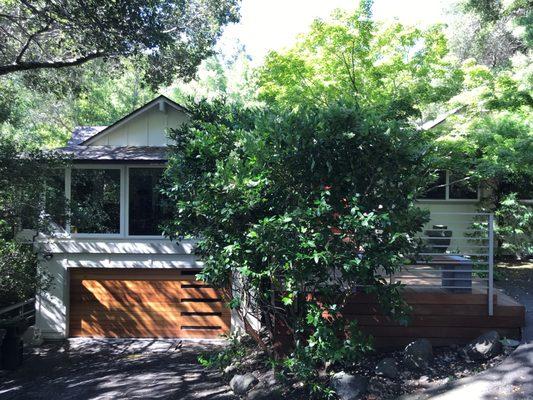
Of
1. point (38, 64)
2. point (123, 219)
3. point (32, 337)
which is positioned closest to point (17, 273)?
point (32, 337)

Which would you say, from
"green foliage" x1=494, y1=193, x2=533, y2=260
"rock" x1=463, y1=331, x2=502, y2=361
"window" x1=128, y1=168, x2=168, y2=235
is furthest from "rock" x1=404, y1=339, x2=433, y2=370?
"green foliage" x1=494, y1=193, x2=533, y2=260

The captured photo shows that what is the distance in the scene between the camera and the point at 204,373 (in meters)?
8.07

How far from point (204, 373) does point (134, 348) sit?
9.58 ft

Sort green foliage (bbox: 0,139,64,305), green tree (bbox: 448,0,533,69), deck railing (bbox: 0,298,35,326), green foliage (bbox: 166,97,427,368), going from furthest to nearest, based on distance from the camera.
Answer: green tree (bbox: 448,0,533,69) < deck railing (bbox: 0,298,35,326) < green foliage (bbox: 0,139,64,305) < green foliage (bbox: 166,97,427,368)

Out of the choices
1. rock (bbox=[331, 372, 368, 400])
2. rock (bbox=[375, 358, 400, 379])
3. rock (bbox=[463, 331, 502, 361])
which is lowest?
rock (bbox=[331, 372, 368, 400])

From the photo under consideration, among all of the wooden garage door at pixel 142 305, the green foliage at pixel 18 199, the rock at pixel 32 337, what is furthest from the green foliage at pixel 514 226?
the rock at pixel 32 337

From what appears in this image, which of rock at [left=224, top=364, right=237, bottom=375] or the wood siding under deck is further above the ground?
the wood siding under deck

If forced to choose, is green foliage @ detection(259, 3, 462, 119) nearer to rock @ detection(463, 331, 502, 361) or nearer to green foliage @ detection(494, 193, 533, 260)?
green foliage @ detection(494, 193, 533, 260)

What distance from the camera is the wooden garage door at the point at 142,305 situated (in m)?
11.1

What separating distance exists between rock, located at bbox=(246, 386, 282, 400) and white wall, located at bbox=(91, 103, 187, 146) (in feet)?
23.6

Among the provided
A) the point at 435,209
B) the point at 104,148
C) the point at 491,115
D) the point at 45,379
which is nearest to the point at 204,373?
the point at 45,379

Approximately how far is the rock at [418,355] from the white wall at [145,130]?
8.00m

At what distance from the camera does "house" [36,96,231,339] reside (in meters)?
10.9

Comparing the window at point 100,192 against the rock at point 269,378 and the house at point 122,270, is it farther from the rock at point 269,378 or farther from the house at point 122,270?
the rock at point 269,378
